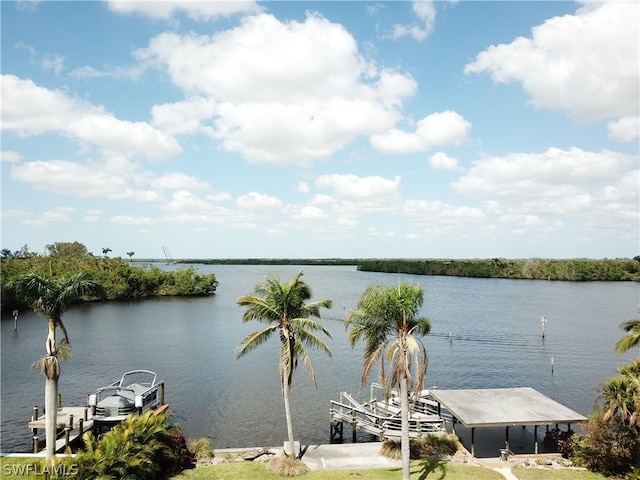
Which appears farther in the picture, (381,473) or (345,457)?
(345,457)

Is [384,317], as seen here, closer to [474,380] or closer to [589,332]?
[474,380]

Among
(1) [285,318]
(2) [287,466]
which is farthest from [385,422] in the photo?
(1) [285,318]

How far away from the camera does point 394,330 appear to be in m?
20.9

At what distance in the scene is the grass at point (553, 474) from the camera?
2278 centimetres

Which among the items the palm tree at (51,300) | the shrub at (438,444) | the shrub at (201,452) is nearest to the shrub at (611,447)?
the shrub at (438,444)

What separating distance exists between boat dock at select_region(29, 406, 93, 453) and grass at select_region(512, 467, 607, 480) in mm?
25029

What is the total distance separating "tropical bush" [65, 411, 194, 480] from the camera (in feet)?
61.1

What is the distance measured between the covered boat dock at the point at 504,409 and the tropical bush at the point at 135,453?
16.2 meters

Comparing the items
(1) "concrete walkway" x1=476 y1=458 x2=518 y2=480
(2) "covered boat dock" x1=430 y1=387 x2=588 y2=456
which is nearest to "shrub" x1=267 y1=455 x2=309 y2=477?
(2) "covered boat dock" x1=430 y1=387 x2=588 y2=456

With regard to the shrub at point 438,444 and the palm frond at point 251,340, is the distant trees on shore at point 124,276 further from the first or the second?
the shrub at point 438,444

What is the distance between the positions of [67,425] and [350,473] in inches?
684

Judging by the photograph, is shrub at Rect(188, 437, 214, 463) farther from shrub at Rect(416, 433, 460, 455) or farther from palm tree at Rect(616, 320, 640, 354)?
palm tree at Rect(616, 320, 640, 354)

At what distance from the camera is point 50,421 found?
66.0ft

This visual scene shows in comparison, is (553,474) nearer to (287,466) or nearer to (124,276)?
(287,466)
